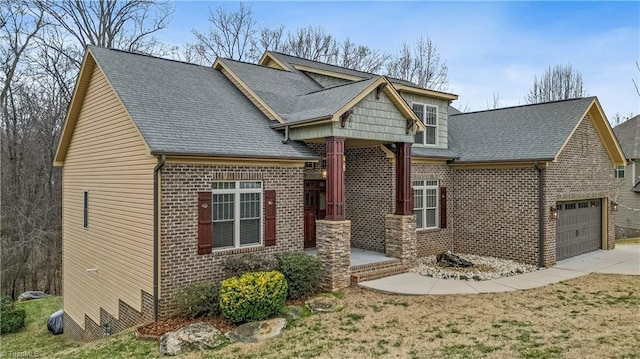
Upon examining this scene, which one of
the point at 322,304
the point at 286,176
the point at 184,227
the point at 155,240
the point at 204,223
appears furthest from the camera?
the point at 286,176

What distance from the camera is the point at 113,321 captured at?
1099 cm

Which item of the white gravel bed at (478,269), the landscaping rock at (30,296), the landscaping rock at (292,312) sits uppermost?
the white gravel bed at (478,269)

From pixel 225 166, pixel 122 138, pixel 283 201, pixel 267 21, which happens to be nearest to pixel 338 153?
pixel 283 201

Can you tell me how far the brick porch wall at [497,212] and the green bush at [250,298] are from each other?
8.67 m

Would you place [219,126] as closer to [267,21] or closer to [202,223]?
[202,223]

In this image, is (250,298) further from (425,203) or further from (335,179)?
(425,203)

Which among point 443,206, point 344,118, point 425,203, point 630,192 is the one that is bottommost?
point 443,206

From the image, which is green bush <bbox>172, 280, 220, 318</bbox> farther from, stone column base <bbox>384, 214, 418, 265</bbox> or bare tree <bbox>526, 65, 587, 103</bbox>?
bare tree <bbox>526, 65, 587, 103</bbox>

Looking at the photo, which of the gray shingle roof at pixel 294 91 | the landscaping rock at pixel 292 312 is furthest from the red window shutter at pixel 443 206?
the landscaping rock at pixel 292 312

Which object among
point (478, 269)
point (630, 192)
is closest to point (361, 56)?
point (630, 192)

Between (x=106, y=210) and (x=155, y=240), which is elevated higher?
(x=106, y=210)

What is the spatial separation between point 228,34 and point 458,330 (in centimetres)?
2667

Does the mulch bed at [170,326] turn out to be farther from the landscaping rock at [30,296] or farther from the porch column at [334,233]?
the landscaping rock at [30,296]

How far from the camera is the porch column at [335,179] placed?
35.3 ft
